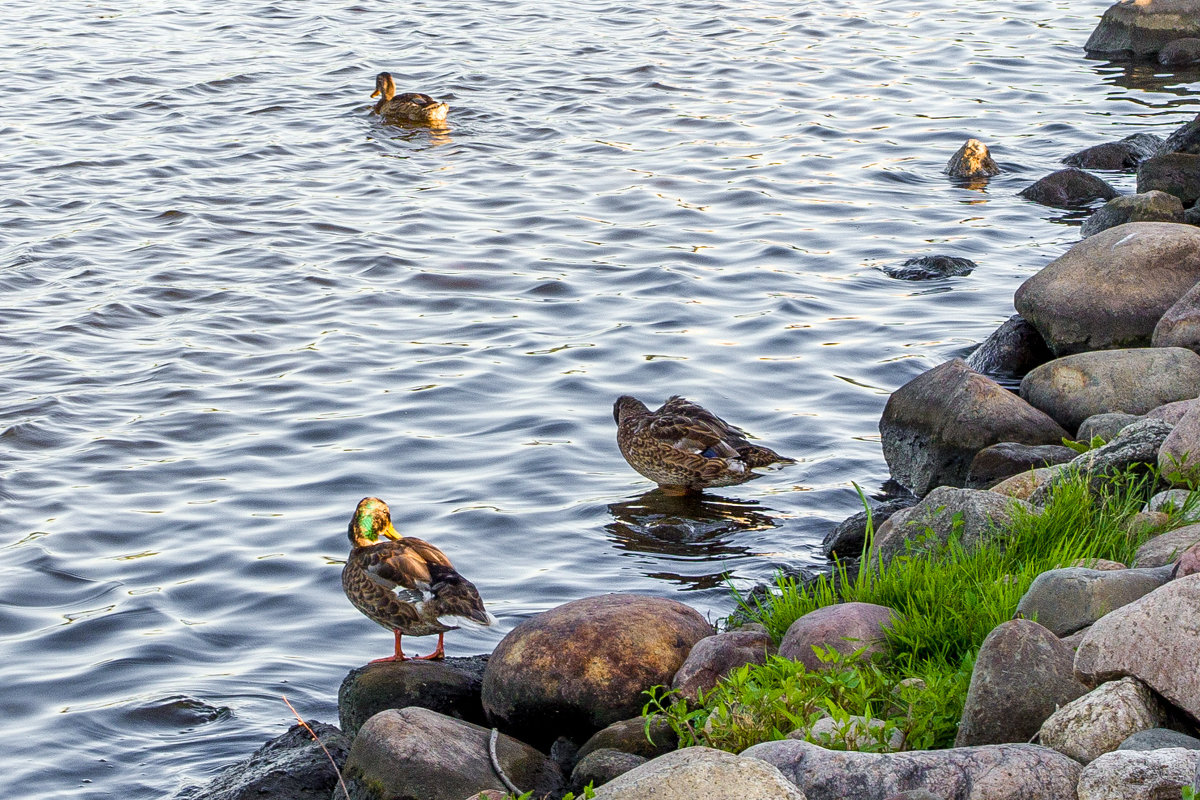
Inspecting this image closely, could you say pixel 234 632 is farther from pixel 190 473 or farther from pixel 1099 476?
pixel 1099 476

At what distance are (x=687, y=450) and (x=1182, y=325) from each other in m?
3.07

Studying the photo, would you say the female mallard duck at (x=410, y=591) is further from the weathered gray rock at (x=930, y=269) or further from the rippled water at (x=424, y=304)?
the weathered gray rock at (x=930, y=269)

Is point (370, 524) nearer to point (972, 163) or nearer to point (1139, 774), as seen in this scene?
point (1139, 774)

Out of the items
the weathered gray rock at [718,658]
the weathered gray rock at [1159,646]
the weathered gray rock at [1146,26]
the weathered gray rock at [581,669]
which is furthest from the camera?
the weathered gray rock at [1146,26]

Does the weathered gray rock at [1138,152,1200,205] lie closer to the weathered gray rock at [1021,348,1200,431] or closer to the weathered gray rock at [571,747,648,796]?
the weathered gray rock at [1021,348,1200,431]

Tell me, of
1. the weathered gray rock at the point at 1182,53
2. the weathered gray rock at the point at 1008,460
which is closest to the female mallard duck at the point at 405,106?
the weathered gray rock at the point at 1182,53

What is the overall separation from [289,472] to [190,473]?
643 millimetres

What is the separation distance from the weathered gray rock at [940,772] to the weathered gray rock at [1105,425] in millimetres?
3603

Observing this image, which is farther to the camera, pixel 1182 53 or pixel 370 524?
pixel 1182 53

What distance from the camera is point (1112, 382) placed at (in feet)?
27.0

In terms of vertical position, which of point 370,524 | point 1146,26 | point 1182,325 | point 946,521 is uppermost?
point 1146,26

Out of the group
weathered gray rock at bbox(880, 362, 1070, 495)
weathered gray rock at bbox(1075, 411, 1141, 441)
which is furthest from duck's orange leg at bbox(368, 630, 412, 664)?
weathered gray rock at bbox(1075, 411, 1141, 441)

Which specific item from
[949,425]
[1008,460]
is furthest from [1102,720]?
[949,425]

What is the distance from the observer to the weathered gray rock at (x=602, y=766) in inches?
Result: 204
